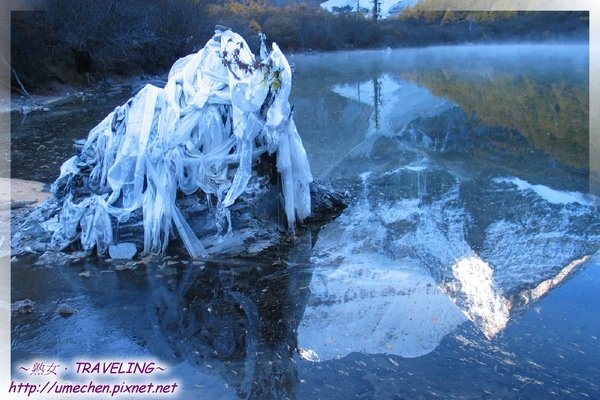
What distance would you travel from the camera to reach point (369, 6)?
43.7 meters

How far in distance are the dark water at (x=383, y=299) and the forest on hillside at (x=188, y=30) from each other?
41.2 feet

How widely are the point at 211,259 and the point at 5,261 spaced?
188 cm

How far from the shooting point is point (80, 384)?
3404 mm

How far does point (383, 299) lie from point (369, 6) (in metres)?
42.6

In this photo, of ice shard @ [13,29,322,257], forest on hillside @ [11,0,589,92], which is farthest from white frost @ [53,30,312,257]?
forest on hillside @ [11,0,589,92]

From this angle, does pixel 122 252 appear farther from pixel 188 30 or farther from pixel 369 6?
pixel 369 6

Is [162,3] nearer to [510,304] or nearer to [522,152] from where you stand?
[522,152]

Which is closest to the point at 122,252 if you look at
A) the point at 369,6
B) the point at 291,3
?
the point at 291,3

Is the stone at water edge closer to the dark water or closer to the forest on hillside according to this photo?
the dark water

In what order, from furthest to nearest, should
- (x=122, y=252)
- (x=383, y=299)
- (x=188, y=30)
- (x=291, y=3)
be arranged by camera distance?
(x=291, y=3) < (x=188, y=30) < (x=122, y=252) < (x=383, y=299)

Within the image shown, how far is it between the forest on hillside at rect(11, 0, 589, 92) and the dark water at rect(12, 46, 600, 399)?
12.5m

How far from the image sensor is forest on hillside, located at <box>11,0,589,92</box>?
19344mm

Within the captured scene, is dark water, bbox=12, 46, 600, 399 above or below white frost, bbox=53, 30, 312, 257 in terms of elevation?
below

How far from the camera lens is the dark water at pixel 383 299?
3.50 m
